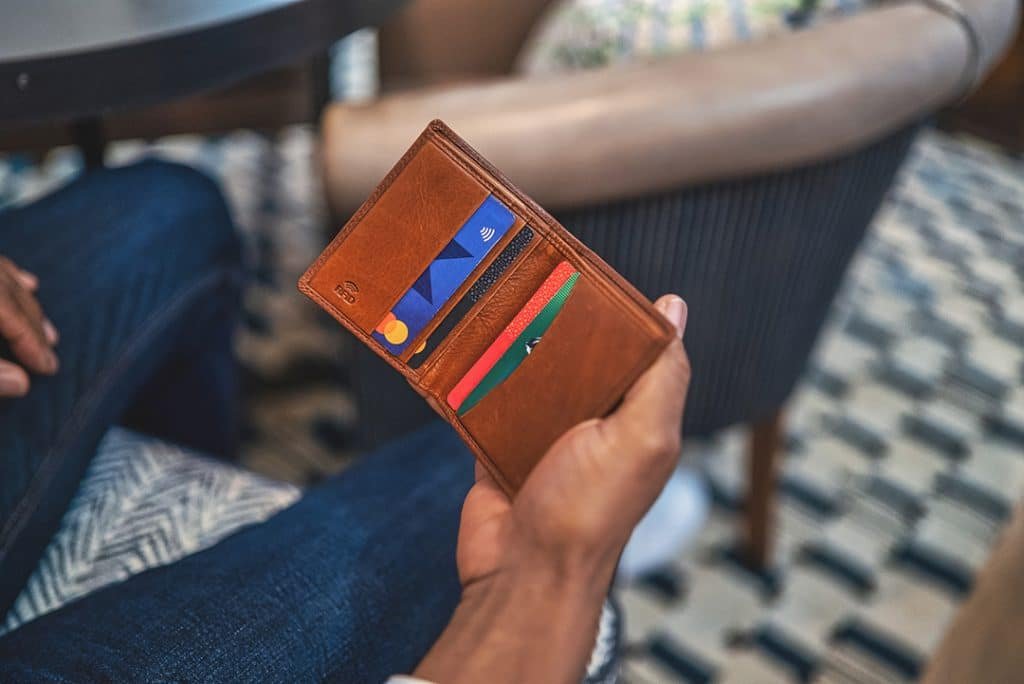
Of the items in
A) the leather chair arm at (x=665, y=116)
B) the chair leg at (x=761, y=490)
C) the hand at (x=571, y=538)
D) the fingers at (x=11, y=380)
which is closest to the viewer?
the hand at (x=571, y=538)

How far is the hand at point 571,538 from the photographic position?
0.33 metres

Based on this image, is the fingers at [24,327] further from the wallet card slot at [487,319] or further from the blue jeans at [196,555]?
the wallet card slot at [487,319]

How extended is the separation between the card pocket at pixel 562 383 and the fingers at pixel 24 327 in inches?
12.0

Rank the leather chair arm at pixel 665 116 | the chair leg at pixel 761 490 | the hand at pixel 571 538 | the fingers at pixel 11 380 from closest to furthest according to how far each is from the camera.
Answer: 1. the hand at pixel 571 538
2. the fingers at pixel 11 380
3. the leather chair arm at pixel 665 116
4. the chair leg at pixel 761 490

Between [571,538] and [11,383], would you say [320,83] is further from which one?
[571,538]

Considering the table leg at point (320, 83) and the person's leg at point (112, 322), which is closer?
the person's leg at point (112, 322)

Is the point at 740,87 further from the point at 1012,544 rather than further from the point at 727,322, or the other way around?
the point at 1012,544

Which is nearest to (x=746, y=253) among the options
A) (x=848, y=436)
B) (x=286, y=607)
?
(x=286, y=607)

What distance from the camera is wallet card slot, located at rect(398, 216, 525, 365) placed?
37 cm

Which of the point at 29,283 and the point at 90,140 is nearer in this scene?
the point at 29,283

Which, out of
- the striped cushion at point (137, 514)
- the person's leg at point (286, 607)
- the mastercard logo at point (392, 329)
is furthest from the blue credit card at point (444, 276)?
the striped cushion at point (137, 514)

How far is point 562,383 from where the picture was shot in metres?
0.37

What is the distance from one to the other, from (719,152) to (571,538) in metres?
0.39

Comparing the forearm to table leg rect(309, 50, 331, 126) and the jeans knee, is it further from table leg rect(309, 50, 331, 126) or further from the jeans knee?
table leg rect(309, 50, 331, 126)
